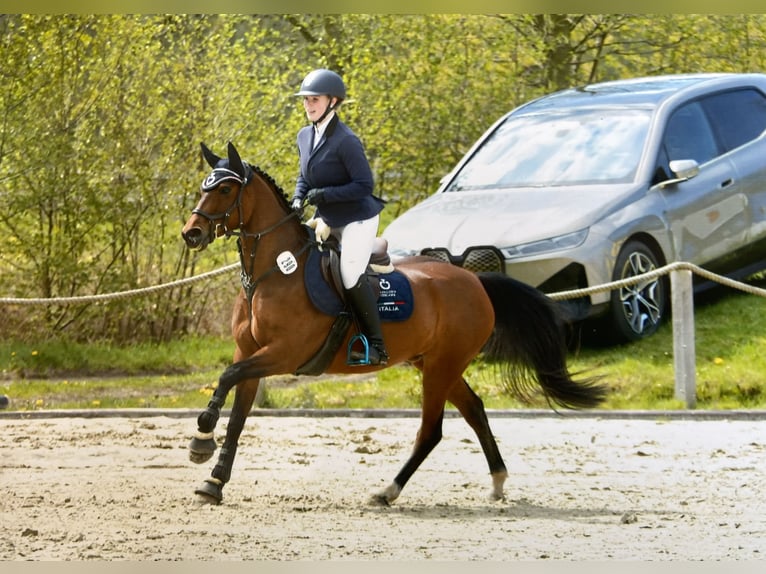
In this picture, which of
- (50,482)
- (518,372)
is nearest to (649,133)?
(518,372)

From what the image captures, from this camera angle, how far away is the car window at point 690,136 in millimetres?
8281

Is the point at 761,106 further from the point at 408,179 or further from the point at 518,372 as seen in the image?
the point at 518,372

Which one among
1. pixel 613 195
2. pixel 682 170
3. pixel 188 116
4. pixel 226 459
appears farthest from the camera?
pixel 188 116

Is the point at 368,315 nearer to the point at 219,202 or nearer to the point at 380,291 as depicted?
the point at 380,291

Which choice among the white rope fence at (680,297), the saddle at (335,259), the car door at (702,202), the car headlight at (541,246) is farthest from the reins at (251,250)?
the car door at (702,202)

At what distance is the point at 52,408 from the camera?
8328 millimetres

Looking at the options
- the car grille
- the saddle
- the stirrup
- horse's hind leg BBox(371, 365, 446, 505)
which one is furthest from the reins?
the car grille

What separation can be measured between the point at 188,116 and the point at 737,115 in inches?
141

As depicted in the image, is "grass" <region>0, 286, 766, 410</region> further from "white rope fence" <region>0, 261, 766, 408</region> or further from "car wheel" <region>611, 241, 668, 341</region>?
"white rope fence" <region>0, 261, 766, 408</region>

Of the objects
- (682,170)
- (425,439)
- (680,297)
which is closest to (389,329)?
(425,439)

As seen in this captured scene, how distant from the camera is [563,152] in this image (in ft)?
27.0

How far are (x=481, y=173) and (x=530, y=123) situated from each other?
1.50 ft

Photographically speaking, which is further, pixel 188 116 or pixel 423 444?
pixel 188 116

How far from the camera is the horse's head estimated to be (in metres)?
5.04
